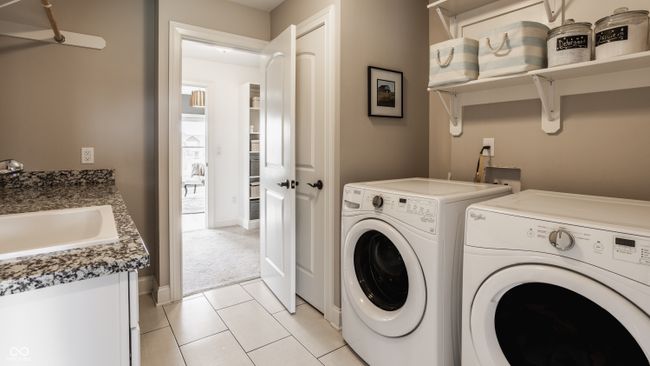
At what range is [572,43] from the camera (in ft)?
4.71

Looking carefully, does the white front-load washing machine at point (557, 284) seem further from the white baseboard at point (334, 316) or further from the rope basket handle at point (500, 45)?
the white baseboard at point (334, 316)

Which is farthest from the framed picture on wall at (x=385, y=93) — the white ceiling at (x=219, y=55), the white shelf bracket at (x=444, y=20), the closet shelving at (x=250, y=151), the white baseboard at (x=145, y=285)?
the closet shelving at (x=250, y=151)

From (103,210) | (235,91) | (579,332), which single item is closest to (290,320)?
(103,210)

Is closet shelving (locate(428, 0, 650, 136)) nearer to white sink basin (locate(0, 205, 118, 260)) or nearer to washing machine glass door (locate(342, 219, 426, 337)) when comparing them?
washing machine glass door (locate(342, 219, 426, 337))

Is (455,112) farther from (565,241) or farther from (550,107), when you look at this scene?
(565,241)

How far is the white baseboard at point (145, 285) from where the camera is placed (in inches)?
99.7

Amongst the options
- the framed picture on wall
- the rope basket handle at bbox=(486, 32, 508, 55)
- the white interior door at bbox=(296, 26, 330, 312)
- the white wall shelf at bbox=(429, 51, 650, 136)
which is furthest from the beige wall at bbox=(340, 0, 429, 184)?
the rope basket handle at bbox=(486, 32, 508, 55)

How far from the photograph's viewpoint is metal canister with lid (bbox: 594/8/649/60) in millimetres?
1286

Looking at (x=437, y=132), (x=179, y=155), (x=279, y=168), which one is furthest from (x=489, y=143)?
(x=179, y=155)

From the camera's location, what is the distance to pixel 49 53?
212 cm

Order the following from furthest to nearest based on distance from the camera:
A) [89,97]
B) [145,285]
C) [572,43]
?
[145,285] < [89,97] < [572,43]

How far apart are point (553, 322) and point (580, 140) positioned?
42.3 inches

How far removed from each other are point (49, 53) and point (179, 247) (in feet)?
4.94

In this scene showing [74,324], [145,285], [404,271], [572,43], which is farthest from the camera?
[145,285]
